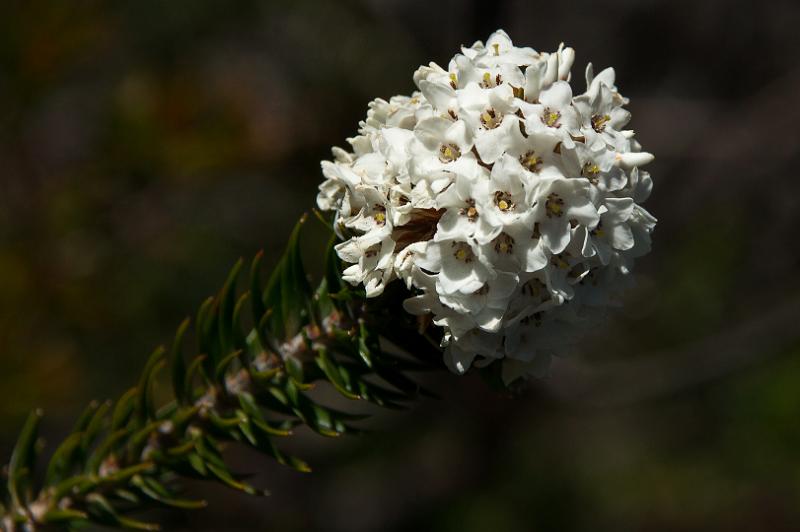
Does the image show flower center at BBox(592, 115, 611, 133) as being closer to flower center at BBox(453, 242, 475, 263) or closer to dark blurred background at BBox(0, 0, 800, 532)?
flower center at BBox(453, 242, 475, 263)

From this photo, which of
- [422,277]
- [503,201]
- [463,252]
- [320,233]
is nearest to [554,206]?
[503,201]

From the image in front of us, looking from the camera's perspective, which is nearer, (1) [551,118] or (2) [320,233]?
(1) [551,118]

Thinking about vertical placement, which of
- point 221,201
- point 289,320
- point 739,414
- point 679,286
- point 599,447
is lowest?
point 599,447

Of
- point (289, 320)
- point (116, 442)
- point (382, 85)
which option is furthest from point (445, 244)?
point (382, 85)

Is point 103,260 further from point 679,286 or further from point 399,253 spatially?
point 679,286

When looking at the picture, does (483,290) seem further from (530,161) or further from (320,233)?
(320,233)

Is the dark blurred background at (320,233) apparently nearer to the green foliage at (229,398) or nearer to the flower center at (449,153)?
the green foliage at (229,398)
